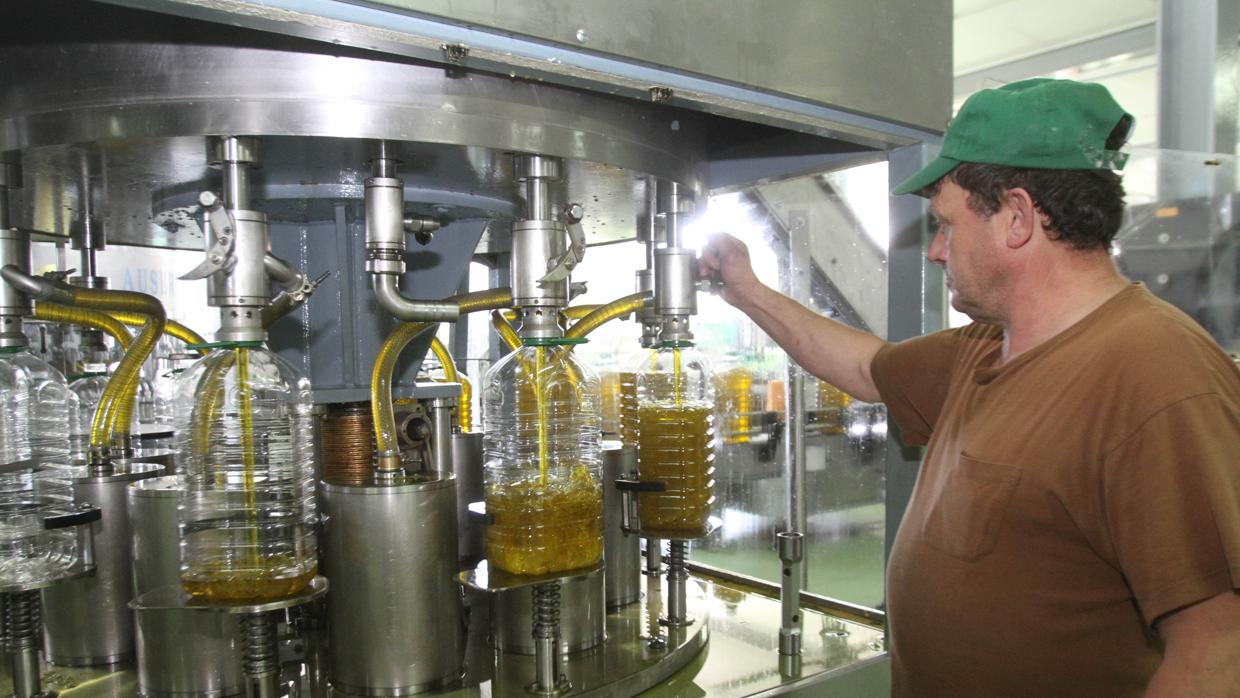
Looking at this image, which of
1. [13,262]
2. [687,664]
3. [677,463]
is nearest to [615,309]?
[677,463]

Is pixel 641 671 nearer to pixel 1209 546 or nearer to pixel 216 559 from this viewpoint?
pixel 216 559

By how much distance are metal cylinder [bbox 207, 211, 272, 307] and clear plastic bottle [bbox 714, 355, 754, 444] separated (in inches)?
70.0

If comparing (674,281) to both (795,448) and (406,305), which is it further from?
(795,448)

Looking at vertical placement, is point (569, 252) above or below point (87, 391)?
above

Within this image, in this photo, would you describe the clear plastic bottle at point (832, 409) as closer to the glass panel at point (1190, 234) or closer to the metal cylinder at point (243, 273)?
the glass panel at point (1190, 234)

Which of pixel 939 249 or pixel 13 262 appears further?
pixel 939 249

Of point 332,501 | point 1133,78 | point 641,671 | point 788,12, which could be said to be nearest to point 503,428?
point 332,501

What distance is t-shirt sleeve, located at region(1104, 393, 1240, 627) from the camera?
0.79 metres

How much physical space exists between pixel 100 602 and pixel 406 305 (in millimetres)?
794

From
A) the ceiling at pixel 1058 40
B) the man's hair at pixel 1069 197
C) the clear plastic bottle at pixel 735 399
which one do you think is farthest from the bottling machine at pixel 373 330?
the ceiling at pixel 1058 40

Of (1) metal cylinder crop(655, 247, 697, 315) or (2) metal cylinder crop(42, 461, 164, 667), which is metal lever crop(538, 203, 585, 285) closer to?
(1) metal cylinder crop(655, 247, 697, 315)

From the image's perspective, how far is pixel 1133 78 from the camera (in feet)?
16.7

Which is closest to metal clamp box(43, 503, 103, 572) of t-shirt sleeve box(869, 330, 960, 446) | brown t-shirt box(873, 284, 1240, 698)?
brown t-shirt box(873, 284, 1240, 698)

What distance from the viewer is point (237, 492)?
1.08 metres
